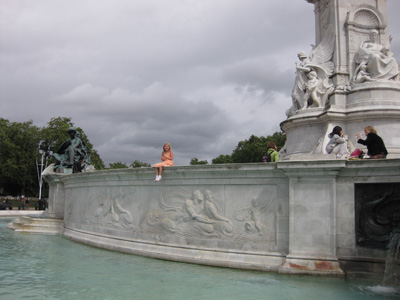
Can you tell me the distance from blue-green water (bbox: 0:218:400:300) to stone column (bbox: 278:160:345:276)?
1.21 feet

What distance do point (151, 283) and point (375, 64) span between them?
12.5 m

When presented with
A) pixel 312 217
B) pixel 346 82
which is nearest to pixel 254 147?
pixel 346 82

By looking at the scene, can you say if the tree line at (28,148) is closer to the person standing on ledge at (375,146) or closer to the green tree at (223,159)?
the green tree at (223,159)

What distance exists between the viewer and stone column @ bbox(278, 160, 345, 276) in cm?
819

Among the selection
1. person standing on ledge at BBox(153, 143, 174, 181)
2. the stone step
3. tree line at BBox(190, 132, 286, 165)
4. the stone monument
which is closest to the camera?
person standing on ledge at BBox(153, 143, 174, 181)

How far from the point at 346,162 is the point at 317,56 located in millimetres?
10075

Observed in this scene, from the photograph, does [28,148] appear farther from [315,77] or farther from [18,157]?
[315,77]

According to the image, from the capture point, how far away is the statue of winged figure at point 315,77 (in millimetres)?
→ 16416

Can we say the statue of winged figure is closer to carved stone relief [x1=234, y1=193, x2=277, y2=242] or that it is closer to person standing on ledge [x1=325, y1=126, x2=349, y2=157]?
person standing on ledge [x1=325, y1=126, x2=349, y2=157]

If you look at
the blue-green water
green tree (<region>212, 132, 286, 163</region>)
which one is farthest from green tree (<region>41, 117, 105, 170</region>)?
the blue-green water

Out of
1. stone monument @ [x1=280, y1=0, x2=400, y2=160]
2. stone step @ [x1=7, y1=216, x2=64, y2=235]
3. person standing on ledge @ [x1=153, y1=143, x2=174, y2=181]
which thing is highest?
stone monument @ [x1=280, y1=0, x2=400, y2=160]

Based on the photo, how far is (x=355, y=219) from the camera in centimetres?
820

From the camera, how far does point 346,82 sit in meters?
16.1

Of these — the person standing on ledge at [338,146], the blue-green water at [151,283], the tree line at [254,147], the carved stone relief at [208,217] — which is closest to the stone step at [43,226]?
the blue-green water at [151,283]
